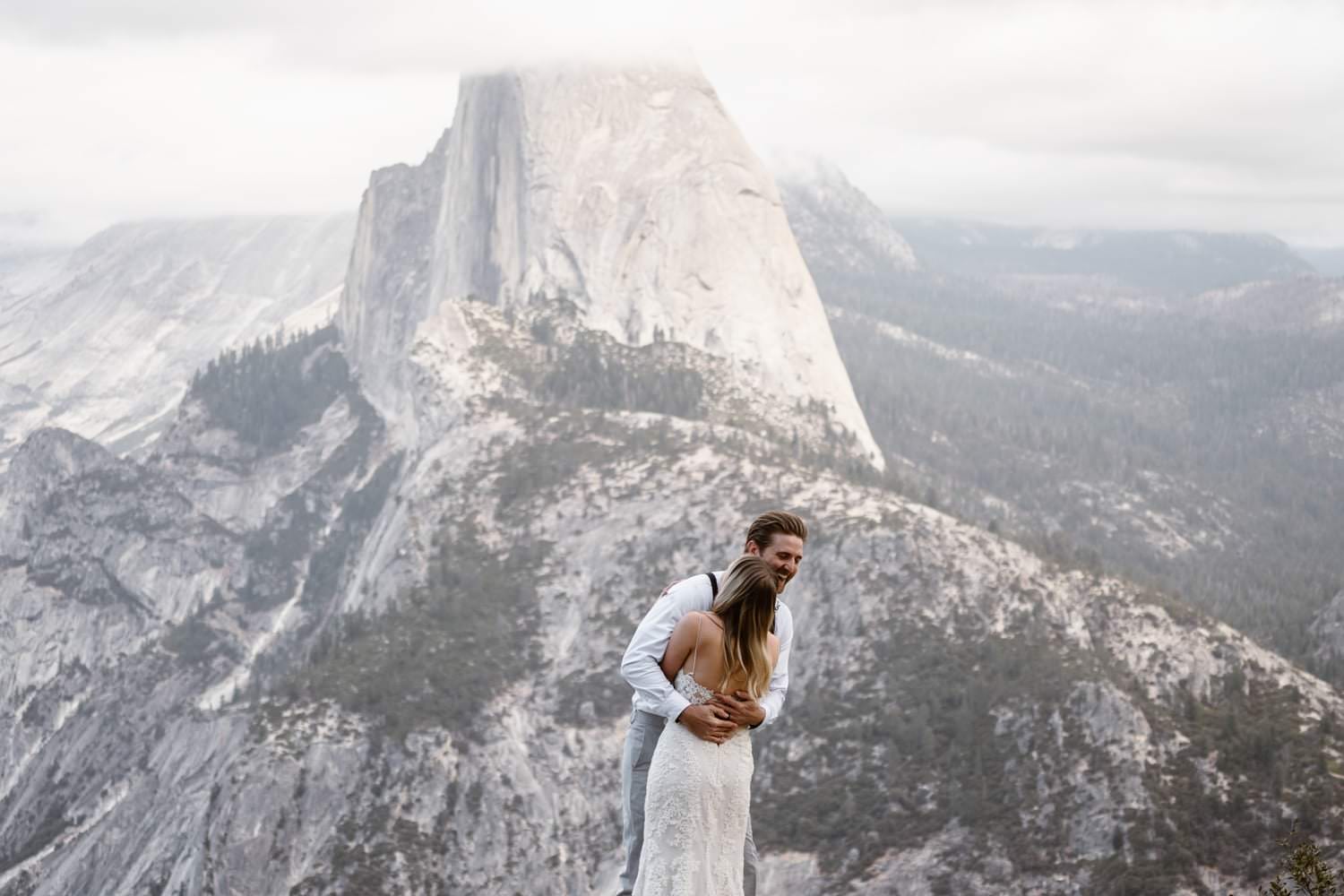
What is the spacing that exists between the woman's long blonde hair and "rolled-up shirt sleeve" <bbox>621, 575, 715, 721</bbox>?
18.8 inches

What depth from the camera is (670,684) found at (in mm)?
20875

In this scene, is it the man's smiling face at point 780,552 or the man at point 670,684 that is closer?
the man at point 670,684

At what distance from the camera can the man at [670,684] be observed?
67.6 feet

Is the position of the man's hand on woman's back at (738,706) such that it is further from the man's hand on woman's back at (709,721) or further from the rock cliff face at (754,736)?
the rock cliff face at (754,736)

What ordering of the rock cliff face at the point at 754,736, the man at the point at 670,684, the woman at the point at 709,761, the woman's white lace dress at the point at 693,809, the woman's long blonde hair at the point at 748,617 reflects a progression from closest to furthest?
1. the woman's long blonde hair at the point at 748,617
2. the woman at the point at 709,761
3. the man at the point at 670,684
4. the woman's white lace dress at the point at 693,809
5. the rock cliff face at the point at 754,736

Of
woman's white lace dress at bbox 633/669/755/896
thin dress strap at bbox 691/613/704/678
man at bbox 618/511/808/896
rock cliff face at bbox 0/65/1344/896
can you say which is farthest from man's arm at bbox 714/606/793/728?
rock cliff face at bbox 0/65/1344/896

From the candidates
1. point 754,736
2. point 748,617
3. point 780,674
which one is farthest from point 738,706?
point 754,736

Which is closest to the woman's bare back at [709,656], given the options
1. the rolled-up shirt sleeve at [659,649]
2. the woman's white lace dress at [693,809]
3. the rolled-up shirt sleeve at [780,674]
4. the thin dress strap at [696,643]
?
the thin dress strap at [696,643]

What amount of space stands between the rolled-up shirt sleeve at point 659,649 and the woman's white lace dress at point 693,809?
0.23 metres

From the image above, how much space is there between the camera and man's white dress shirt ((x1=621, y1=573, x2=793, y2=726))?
20672 millimetres

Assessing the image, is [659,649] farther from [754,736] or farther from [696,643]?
[754,736]

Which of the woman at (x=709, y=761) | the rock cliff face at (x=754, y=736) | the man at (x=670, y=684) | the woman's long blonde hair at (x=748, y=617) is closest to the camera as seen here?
the woman's long blonde hair at (x=748, y=617)

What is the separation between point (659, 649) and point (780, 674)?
1.77 meters

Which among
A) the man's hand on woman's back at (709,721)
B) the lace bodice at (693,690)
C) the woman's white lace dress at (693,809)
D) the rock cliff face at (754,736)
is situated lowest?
the rock cliff face at (754,736)
